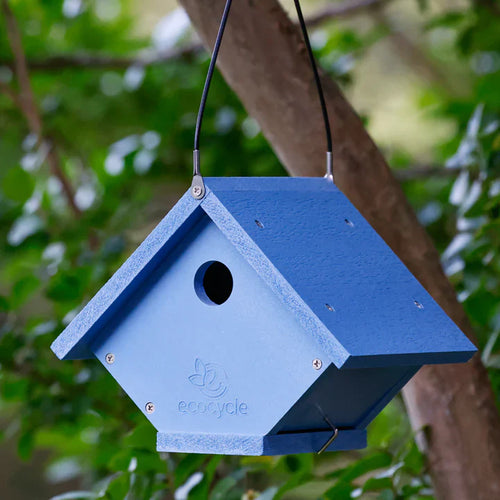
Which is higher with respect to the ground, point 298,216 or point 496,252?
point 298,216

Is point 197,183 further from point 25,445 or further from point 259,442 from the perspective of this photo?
point 25,445

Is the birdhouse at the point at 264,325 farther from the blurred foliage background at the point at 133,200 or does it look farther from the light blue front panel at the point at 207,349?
the blurred foliage background at the point at 133,200

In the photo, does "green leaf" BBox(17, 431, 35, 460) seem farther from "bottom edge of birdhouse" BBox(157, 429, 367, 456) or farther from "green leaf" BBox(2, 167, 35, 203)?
"bottom edge of birdhouse" BBox(157, 429, 367, 456)

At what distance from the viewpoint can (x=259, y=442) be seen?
3.51 feet

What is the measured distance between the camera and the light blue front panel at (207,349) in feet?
3.56

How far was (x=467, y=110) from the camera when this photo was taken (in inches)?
77.1

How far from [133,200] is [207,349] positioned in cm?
110

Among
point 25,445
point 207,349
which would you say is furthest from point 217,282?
point 25,445

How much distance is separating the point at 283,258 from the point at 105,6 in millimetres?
2516

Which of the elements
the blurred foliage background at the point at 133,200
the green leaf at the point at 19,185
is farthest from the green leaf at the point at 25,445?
the green leaf at the point at 19,185

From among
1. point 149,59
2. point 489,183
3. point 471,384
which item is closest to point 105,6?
point 149,59

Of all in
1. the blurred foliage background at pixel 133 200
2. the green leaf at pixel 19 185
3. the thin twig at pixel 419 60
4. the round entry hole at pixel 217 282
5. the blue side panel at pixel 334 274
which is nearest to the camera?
the blue side panel at pixel 334 274

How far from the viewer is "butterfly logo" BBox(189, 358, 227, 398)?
1.13 m

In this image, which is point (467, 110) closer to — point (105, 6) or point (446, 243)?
point (446, 243)
